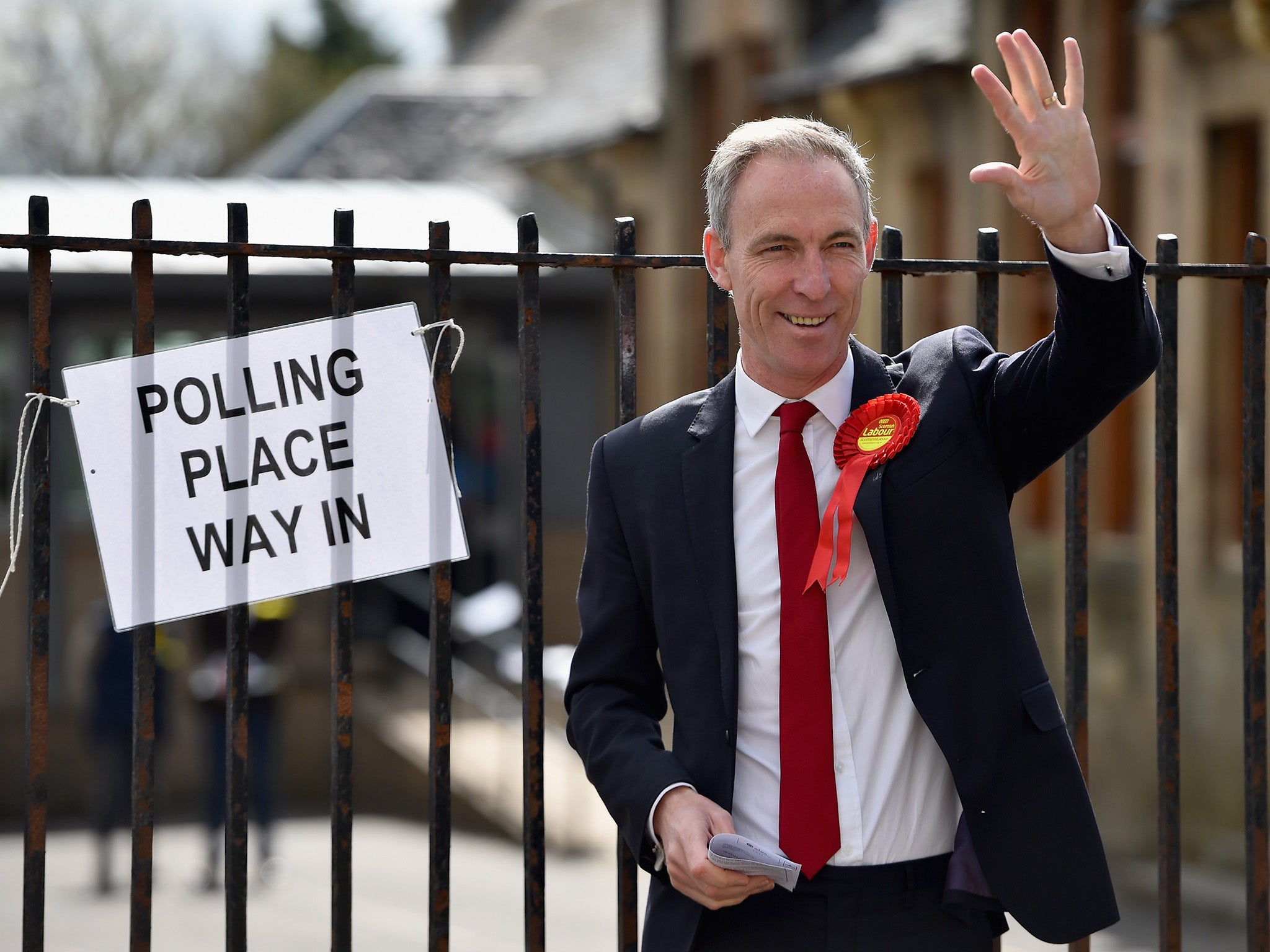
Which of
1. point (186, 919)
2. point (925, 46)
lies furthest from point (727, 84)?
point (186, 919)

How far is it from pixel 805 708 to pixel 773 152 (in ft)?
Answer: 2.87

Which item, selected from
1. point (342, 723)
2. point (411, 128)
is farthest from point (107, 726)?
point (411, 128)

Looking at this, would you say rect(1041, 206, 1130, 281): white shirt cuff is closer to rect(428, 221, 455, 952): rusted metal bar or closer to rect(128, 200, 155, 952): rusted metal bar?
rect(428, 221, 455, 952): rusted metal bar

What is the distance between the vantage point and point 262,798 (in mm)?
11258

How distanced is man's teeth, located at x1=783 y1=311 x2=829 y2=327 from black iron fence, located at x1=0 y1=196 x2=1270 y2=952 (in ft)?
1.86

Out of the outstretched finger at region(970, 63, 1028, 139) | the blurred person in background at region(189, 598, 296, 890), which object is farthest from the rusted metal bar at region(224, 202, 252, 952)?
the blurred person in background at region(189, 598, 296, 890)

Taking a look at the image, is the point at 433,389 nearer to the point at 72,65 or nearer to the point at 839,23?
the point at 839,23

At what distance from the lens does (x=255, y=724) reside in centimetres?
1091

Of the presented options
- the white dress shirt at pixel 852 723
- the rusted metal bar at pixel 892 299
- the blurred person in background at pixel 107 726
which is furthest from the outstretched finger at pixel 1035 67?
the blurred person in background at pixel 107 726

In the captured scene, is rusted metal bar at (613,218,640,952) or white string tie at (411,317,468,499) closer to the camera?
white string tie at (411,317,468,499)

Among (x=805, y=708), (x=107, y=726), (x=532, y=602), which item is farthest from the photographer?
(x=107, y=726)

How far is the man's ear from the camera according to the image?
269cm

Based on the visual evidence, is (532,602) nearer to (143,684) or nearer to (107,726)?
(143,684)

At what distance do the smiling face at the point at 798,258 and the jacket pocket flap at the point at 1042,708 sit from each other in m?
0.62
